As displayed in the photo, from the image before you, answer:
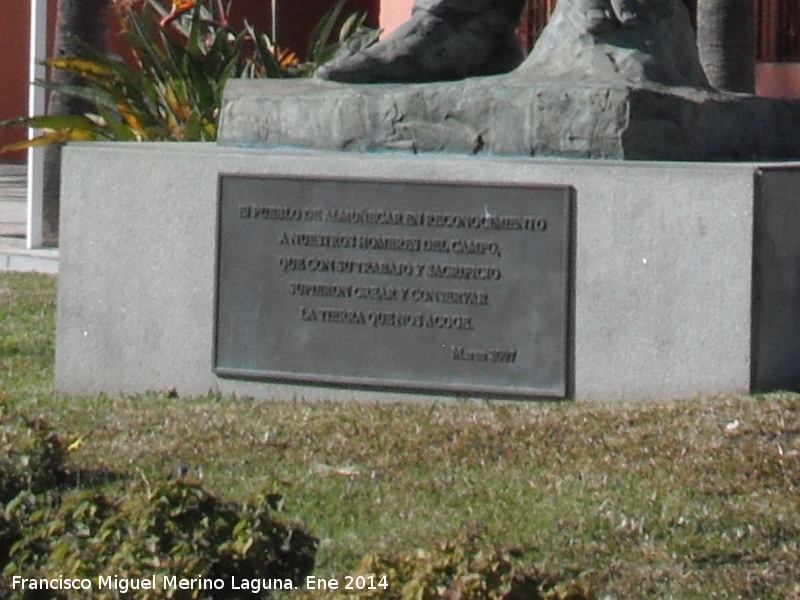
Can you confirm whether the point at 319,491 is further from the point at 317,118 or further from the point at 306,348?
the point at 317,118

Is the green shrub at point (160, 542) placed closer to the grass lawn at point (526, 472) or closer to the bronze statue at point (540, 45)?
the grass lawn at point (526, 472)

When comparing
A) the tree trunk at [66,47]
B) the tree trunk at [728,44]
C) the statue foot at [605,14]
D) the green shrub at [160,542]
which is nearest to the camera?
the green shrub at [160,542]

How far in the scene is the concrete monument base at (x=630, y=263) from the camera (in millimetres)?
5672

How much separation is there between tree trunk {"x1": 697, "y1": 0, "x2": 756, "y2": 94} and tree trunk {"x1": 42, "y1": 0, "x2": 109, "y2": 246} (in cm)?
458

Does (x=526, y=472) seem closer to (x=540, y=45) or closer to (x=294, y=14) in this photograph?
(x=540, y=45)

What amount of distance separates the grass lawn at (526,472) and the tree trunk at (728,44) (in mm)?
4727

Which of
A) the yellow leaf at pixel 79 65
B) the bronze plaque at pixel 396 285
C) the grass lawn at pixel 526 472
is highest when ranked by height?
the yellow leaf at pixel 79 65

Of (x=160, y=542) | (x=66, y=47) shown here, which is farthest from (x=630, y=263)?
(x=66, y=47)

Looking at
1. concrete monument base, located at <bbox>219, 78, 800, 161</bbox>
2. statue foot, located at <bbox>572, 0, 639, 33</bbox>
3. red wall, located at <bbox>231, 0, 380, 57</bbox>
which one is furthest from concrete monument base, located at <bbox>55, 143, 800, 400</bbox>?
red wall, located at <bbox>231, 0, 380, 57</bbox>

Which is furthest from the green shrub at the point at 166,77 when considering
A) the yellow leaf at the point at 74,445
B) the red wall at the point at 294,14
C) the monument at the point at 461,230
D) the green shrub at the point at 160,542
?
the red wall at the point at 294,14

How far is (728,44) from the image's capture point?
10.1 meters

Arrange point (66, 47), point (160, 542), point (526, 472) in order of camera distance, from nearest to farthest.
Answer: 1. point (160, 542)
2. point (526, 472)
3. point (66, 47)

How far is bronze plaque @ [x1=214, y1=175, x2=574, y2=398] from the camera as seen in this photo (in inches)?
234

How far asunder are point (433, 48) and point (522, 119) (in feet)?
2.46
